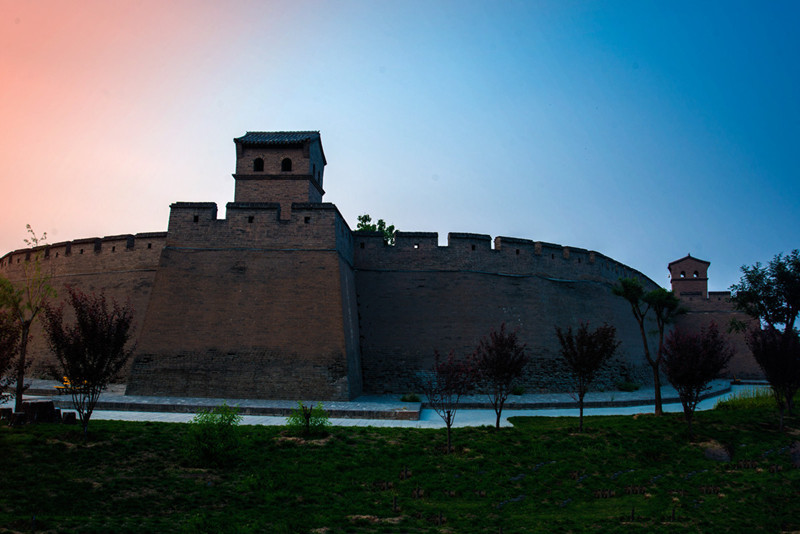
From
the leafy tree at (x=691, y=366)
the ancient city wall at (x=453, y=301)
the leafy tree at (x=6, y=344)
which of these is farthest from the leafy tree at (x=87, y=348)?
the leafy tree at (x=691, y=366)

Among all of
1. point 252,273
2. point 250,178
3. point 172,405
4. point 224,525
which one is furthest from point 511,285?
point 224,525

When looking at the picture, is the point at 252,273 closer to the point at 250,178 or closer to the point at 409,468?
the point at 250,178

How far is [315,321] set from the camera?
14695 millimetres

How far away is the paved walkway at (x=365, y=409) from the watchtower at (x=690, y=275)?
18.7m

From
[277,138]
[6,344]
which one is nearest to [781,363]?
[6,344]

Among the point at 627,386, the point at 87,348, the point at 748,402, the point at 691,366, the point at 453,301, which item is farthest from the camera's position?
the point at 627,386

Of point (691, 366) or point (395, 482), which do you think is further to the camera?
point (691, 366)

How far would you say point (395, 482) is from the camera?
757 cm

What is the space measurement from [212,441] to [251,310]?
7350 mm

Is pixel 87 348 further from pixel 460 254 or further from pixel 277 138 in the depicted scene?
pixel 277 138

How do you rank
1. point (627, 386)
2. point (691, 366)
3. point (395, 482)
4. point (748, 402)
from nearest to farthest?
1. point (395, 482)
2. point (691, 366)
3. point (748, 402)
4. point (627, 386)

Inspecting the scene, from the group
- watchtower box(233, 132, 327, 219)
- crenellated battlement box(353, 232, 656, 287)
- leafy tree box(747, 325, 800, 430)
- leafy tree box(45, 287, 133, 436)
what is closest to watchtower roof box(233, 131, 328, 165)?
watchtower box(233, 132, 327, 219)

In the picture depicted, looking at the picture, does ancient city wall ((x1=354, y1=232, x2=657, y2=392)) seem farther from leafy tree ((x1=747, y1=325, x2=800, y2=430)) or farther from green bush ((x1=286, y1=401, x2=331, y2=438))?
green bush ((x1=286, y1=401, x2=331, y2=438))

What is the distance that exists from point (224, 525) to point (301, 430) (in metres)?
3.61
